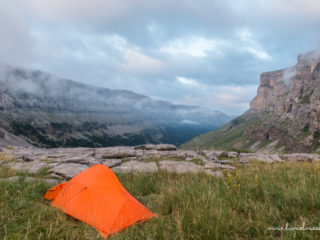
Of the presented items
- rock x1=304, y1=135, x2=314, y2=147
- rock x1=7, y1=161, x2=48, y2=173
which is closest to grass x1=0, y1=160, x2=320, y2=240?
rock x1=7, y1=161, x2=48, y2=173

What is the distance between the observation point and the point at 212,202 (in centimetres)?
501

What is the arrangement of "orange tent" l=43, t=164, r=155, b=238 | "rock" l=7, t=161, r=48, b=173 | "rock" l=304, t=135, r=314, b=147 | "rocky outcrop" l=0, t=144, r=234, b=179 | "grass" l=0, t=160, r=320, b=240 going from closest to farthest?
"grass" l=0, t=160, r=320, b=240 → "orange tent" l=43, t=164, r=155, b=238 → "rock" l=7, t=161, r=48, b=173 → "rocky outcrop" l=0, t=144, r=234, b=179 → "rock" l=304, t=135, r=314, b=147

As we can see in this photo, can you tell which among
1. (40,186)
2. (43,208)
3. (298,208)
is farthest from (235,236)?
(40,186)

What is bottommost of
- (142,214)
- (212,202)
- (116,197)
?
(142,214)

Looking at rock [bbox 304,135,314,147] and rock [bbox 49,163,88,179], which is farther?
rock [bbox 304,135,314,147]

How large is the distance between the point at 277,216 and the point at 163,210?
2.79m

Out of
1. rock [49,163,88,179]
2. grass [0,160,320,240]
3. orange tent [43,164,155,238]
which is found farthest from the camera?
rock [49,163,88,179]

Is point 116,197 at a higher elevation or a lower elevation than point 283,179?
lower

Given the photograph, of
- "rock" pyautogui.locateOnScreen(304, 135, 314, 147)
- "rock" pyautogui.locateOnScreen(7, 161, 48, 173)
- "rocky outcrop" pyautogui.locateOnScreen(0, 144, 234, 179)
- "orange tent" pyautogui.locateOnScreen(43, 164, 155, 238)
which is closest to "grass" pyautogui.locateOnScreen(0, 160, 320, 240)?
"orange tent" pyautogui.locateOnScreen(43, 164, 155, 238)

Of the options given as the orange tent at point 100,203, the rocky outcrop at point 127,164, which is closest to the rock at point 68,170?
the rocky outcrop at point 127,164

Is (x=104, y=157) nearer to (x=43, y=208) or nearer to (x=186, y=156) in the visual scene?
(x=186, y=156)

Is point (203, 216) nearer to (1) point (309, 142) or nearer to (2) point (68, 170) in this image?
(2) point (68, 170)

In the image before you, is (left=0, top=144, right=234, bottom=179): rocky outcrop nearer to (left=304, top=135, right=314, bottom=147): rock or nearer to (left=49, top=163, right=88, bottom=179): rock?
(left=49, top=163, right=88, bottom=179): rock

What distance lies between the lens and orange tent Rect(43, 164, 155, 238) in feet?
19.4
